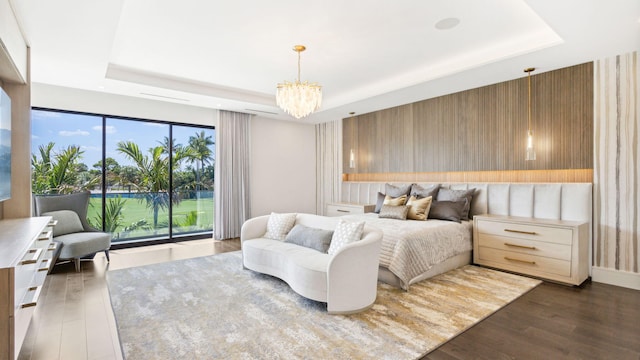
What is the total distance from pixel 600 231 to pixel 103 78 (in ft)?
21.1

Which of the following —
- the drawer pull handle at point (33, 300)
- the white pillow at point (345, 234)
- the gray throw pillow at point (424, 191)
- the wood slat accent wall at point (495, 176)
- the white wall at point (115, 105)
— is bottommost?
the drawer pull handle at point (33, 300)

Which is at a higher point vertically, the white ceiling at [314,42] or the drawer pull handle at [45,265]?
the white ceiling at [314,42]

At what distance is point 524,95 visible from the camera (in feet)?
13.5

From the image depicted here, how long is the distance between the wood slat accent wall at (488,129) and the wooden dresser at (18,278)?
500cm

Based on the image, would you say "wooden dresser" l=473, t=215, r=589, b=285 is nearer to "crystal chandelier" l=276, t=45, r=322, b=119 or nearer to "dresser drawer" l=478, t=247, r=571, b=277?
"dresser drawer" l=478, t=247, r=571, b=277

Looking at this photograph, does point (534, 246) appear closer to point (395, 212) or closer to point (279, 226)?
point (395, 212)

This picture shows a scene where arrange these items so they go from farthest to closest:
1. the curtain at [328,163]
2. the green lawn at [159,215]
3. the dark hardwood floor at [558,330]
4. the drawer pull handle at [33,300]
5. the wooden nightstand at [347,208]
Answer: the curtain at [328,163] < the wooden nightstand at [347,208] < the green lawn at [159,215] < the dark hardwood floor at [558,330] < the drawer pull handle at [33,300]

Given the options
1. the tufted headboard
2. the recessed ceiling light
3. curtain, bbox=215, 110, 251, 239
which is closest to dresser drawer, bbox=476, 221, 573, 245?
the tufted headboard

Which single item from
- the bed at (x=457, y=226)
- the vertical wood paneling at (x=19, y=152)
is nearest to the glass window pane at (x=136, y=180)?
the vertical wood paneling at (x=19, y=152)

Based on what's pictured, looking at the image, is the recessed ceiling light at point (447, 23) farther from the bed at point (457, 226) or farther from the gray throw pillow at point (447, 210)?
the gray throw pillow at point (447, 210)

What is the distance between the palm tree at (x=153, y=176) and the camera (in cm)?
543

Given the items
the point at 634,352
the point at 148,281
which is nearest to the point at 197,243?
the point at 148,281

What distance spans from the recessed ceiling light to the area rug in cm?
272

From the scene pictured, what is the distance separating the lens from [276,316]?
2.65 meters
